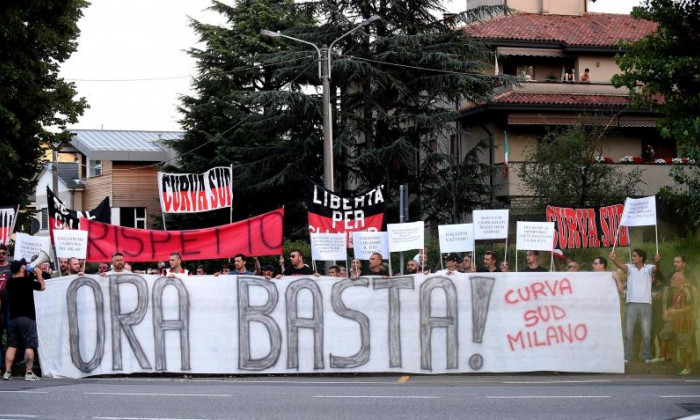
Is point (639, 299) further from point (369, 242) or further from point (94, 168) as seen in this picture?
point (94, 168)

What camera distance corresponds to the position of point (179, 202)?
73.2 feet

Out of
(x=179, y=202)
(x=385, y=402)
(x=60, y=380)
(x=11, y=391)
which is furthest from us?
(x=179, y=202)

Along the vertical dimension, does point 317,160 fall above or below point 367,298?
above

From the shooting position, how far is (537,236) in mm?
17828

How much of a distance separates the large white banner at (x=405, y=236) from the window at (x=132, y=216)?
4678 centimetres

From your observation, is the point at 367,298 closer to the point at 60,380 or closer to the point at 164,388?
the point at 164,388

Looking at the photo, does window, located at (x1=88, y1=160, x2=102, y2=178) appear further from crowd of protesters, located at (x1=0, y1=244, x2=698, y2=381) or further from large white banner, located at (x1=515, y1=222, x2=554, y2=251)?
large white banner, located at (x1=515, y1=222, x2=554, y2=251)

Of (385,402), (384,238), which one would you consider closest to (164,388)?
(385,402)

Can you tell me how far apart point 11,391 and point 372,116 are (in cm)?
2354

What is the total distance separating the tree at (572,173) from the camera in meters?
32.8

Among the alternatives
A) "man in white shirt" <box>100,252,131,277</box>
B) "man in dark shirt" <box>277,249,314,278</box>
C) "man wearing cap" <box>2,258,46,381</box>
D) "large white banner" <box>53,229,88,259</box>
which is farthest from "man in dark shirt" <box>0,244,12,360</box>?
"man in dark shirt" <box>277,249,314,278</box>

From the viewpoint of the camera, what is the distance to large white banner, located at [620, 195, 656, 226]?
57.3 feet

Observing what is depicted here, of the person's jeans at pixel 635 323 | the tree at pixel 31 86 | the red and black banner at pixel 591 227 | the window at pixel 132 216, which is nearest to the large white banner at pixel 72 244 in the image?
the red and black banner at pixel 591 227

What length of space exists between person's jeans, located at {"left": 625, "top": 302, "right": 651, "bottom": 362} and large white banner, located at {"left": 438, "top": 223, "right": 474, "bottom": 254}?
8.87 feet
